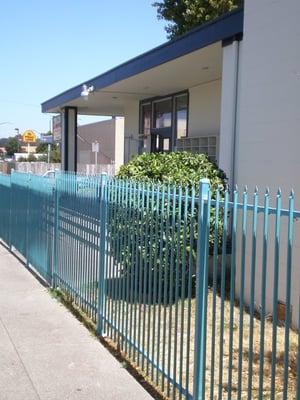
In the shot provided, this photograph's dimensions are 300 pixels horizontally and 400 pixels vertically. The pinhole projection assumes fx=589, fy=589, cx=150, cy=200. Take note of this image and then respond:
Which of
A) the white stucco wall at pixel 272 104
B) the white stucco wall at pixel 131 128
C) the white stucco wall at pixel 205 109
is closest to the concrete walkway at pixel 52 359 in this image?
the white stucco wall at pixel 272 104

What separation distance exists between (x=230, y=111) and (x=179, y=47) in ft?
9.59

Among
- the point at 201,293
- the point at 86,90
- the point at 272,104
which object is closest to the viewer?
the point at 201,293

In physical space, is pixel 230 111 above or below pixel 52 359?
above

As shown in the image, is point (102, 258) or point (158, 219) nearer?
point (158, 219)

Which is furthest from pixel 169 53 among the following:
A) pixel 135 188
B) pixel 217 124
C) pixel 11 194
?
pixel 135 188

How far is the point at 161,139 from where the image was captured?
683 inches

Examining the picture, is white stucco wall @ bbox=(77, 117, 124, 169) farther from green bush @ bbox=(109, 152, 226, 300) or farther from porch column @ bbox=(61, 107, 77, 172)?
green bush @ bbox=(109, 152, 226, 300)

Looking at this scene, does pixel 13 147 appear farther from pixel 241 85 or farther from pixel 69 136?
pixel 241 85

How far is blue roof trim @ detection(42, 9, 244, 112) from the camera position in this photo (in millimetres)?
8914

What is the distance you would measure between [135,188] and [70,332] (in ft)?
6.58

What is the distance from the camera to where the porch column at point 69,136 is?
72.7 ft

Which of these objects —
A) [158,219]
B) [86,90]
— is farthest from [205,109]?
[158,219]

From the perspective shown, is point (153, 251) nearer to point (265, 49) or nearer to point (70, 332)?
point (70, 332)

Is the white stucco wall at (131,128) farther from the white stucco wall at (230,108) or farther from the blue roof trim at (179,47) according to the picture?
the white stucco wall at (230,108)
